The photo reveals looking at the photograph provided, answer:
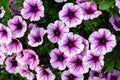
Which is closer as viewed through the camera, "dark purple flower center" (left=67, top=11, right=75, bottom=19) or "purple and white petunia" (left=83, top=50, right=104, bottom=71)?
"purple and white petunia" (left=83, top=50, right=104, bottom=71)

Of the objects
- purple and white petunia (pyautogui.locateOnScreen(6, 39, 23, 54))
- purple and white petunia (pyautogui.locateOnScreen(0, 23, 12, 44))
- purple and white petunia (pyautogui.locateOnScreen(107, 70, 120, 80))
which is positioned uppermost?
purple and white petunia (pyautogui.locateOnScreen(0, 23, 12, 44))

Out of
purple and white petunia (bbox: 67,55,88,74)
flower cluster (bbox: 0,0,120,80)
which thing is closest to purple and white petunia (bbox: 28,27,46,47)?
flower cluster (bbox: 0,0,120,80)

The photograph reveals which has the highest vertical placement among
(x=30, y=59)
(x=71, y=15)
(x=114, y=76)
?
(x=71, y=15)

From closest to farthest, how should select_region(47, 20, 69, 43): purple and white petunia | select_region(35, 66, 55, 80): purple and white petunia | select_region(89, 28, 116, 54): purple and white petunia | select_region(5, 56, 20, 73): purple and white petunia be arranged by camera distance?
select_region(89, 28, 116, 54): purple and white petunia, select_region(47, 20, 69, 43): purple and white petunia, select_region(35, 66, 55, 80): purple and white petunia, select_region(5, 56, 20, 73): purple and white petunia

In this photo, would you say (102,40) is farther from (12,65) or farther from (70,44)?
(12,65)

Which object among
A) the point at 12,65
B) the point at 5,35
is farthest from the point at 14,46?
the point at 12,65

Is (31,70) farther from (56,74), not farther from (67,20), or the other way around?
(67,20)

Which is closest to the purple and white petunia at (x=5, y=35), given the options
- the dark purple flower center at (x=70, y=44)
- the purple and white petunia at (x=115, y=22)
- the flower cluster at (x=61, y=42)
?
the flower cluster at (x=61, y=42)

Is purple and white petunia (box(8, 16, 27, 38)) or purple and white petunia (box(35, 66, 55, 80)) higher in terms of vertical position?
purple and white petunia (box(8, 16, 27, 38))

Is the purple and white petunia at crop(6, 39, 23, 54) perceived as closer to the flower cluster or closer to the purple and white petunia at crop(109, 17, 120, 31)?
the flower cluster
